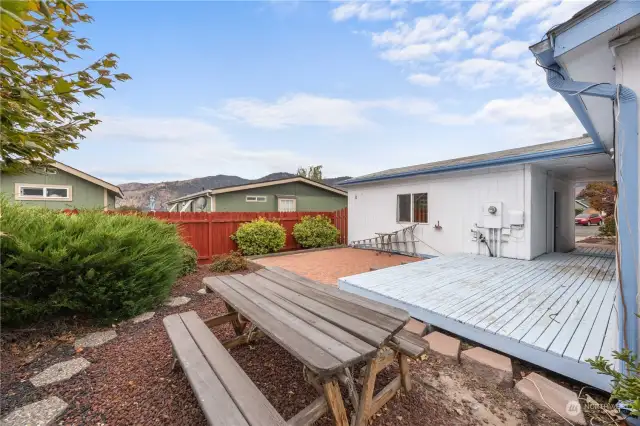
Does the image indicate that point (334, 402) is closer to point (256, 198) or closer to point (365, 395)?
point (365, 395)

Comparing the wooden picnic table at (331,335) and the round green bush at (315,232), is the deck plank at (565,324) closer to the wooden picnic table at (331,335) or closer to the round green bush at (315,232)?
the wooden picnic table at (331,335)

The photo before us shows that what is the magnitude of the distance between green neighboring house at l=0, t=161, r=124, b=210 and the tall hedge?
958 centimetres

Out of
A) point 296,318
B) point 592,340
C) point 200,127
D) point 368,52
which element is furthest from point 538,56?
point 200,127

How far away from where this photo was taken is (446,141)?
11320 mm

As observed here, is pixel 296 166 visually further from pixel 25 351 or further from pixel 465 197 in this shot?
pixel 25 351

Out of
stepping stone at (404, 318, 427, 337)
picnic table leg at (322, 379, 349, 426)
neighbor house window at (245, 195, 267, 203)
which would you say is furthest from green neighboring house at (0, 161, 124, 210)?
picnic table leg at (322, 379, 349, 426)

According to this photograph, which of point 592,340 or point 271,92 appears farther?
point 271,92

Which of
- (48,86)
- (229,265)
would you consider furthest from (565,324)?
(229,265)

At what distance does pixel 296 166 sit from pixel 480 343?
90.1ft

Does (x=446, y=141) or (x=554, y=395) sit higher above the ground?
(x=446, y=141)

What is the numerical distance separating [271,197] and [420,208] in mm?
9383

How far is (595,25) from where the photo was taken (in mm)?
1803

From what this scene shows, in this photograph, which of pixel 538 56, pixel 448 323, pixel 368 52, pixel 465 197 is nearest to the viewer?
pixel 538 56

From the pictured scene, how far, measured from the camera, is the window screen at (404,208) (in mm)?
8094
